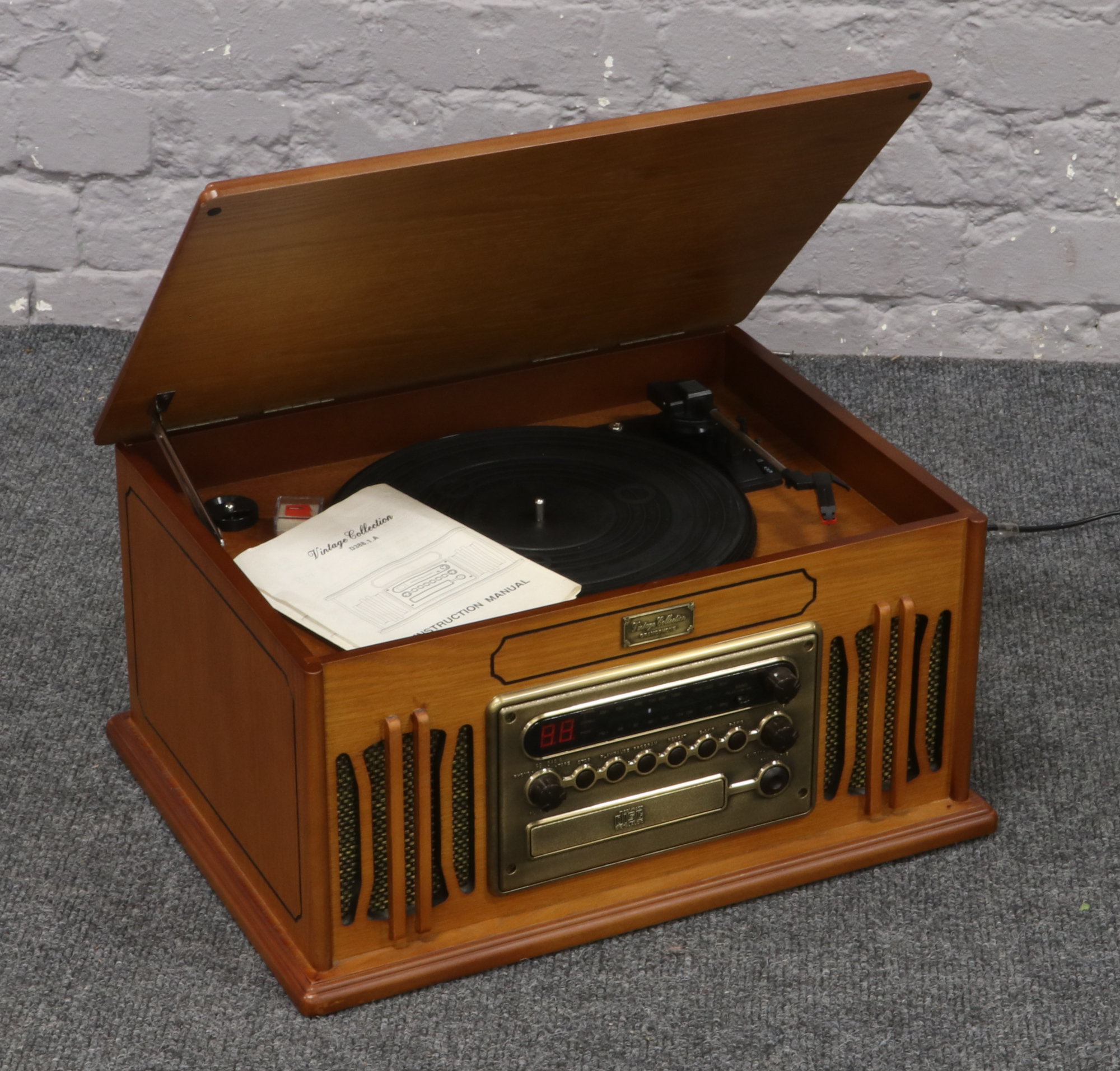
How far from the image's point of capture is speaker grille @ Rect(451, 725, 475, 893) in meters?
1.44

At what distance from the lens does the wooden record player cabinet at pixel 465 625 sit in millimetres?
1396

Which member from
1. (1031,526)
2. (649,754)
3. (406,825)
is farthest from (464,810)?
(1031,526)

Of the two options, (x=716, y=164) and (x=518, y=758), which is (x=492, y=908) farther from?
(x=716, y=164)

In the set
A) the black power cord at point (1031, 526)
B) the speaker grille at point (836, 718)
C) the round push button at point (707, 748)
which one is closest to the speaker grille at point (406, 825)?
the round push button at point (707, 748)

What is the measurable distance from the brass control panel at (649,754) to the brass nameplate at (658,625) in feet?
0.07

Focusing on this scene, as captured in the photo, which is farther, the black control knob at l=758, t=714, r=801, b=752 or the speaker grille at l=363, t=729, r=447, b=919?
the black control knob at l=758, t=714, r=801, b=752

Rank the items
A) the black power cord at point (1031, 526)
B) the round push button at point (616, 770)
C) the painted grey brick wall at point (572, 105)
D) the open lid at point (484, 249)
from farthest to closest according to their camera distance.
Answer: the painted grey brick wall at point (572, 105) < the black power cord at point (1031, 526) < the round push button at point (616, 770) < the open lid at point (484, 249)

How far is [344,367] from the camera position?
1.65 m

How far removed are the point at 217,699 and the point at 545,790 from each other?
11.4 inches

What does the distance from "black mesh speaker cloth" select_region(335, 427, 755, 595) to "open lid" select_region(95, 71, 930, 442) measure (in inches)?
3.5

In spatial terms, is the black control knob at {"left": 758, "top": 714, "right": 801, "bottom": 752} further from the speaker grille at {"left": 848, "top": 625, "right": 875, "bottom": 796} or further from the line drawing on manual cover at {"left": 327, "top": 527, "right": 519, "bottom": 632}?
the line drawing on manual cover at {"left": 327, "top": 527, "right": 519, "bottom": 632}

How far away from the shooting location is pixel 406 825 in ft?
4.76

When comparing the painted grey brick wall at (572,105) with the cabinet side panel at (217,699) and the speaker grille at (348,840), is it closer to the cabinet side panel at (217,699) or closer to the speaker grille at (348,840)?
the cabinet side panel at (217,699)

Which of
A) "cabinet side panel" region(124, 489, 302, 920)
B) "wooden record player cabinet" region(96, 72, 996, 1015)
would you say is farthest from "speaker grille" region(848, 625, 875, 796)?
"cabinet side panel" region(124, 489, 302, 920)
